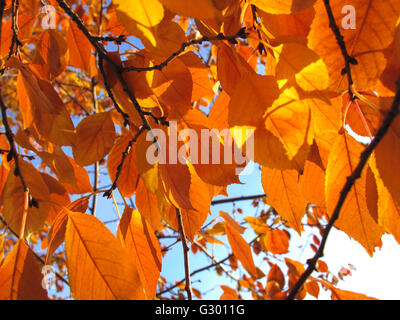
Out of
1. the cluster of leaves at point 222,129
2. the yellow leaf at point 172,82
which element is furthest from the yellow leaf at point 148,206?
the yellow leaf at point 172,82

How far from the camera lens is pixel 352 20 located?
34 centimetres

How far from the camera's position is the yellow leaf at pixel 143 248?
1.57 ft

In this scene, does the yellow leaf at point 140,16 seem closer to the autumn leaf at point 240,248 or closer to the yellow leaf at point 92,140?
the yellow leaf at point 92,140

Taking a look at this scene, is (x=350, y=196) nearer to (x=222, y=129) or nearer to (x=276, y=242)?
(x=222, y=129)

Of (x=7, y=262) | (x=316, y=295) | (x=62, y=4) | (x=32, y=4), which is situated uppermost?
(x=32, y=4)

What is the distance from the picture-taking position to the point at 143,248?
49 cm

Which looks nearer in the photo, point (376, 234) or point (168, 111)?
point (376, 234)

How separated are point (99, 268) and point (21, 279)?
87mm

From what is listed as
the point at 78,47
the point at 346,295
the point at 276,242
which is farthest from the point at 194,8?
the point at 276,242
